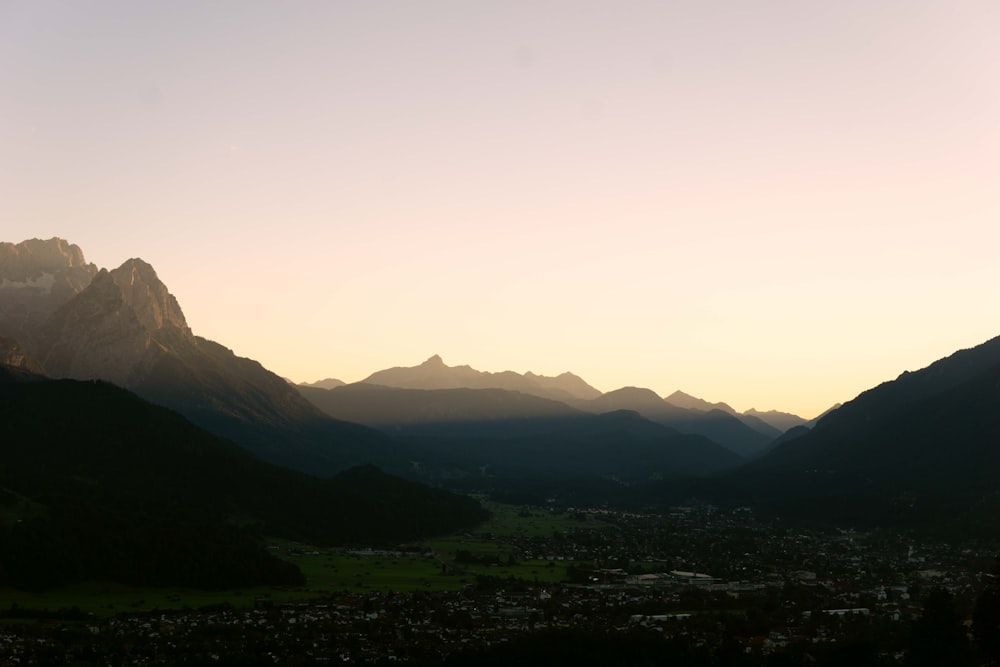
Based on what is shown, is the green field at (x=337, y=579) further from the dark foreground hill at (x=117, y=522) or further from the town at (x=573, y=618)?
the dark foreground hill at (x=117, y=522)

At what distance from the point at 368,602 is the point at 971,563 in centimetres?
10519

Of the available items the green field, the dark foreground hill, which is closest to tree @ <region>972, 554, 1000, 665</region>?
the green field

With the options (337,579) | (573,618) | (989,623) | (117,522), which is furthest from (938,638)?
(117,522)

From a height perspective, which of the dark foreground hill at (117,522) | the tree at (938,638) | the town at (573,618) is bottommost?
the town at (573,618)

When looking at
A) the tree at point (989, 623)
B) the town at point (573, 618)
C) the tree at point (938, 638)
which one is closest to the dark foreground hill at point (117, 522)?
the town at point (573, 618)

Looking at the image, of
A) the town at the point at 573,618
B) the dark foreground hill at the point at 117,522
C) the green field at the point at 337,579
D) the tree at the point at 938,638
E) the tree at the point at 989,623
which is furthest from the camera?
the dark foreground hill at the point at 117,522

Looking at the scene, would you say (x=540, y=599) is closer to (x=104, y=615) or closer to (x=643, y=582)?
(x=643, y=582)

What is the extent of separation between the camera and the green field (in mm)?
116812

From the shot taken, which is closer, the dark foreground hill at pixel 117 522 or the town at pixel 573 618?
the town at pixel 573 618

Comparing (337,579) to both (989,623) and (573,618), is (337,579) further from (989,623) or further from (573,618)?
(989,623)

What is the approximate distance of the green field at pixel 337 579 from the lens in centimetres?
11681

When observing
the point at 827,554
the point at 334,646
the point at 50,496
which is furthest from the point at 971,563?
the point at 50,496

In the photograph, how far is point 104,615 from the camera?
357 ft

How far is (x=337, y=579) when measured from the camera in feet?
471
